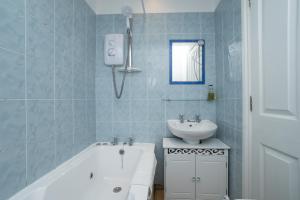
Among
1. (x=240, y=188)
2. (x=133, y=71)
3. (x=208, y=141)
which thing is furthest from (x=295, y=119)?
(x=133, y=71)

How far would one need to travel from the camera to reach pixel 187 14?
2.01m

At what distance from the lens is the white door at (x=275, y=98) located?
855 millimetres

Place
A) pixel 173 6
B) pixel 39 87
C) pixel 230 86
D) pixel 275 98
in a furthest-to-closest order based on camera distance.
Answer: pixel 173 6 < pixel 230 86 < pixel 39 87 < pixel 275 98

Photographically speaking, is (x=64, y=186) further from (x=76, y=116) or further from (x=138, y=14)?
(x=138, y=14)

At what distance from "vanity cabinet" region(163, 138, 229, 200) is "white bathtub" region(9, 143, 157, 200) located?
0.22 m

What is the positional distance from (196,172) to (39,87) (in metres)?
1.54

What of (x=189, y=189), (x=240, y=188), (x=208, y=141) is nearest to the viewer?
(x=240, y=188)

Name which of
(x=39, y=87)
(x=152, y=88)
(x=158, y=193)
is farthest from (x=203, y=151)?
(x=39, y=87)

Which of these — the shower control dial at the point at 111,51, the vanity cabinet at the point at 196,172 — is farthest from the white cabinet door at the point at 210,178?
the shower control dial at the point at 111,51

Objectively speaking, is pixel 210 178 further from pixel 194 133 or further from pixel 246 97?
pixel 246 97

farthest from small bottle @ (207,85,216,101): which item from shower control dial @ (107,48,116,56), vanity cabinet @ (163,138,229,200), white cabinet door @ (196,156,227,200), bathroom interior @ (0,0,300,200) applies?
shower control dial @ (107,48,116,56)

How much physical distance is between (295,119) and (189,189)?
45.6 inches

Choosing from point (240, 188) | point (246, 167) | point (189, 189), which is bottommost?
point (189, 189)

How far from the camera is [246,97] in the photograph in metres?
1.27
